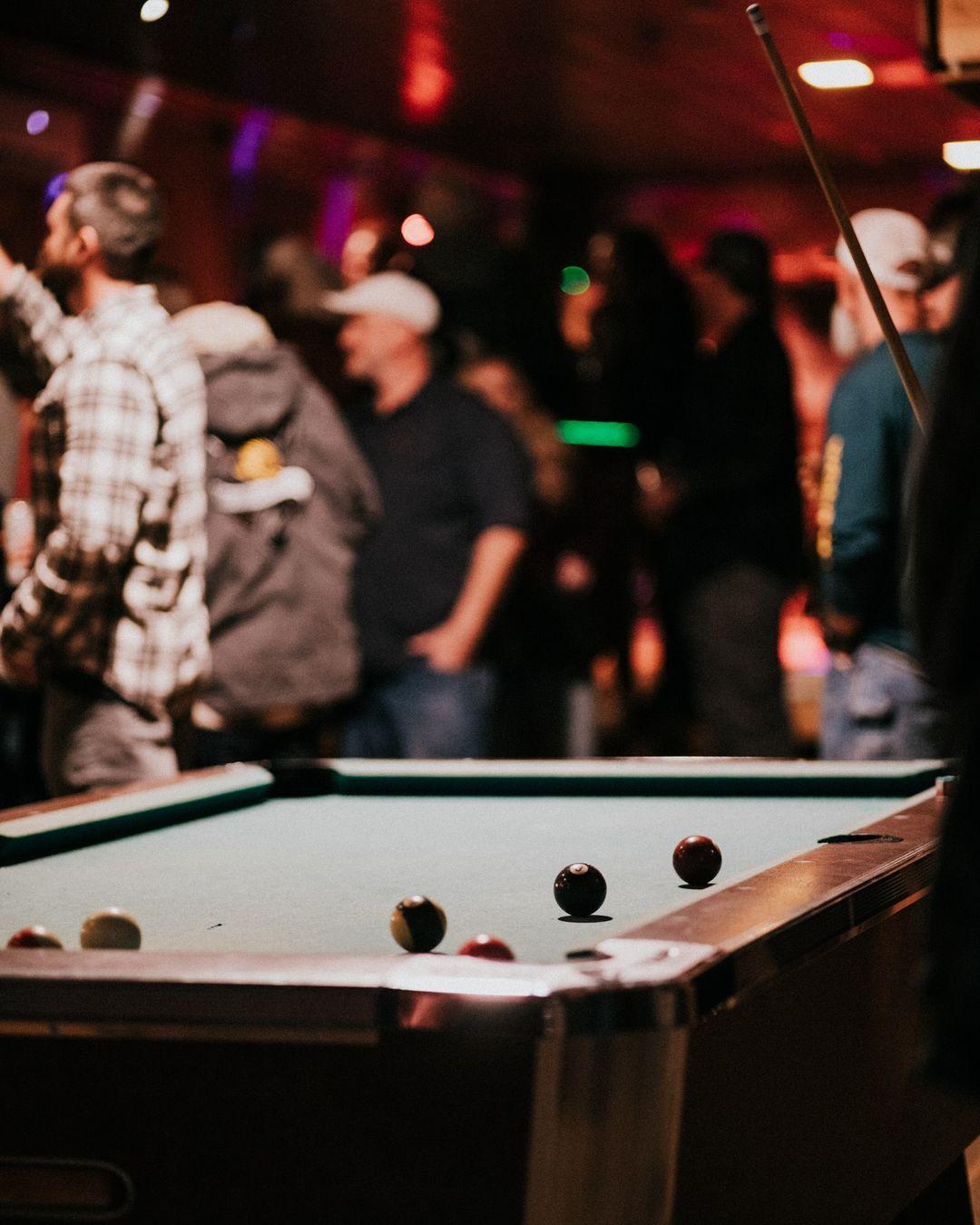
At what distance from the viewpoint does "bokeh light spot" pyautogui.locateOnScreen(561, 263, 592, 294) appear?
9.40 meters

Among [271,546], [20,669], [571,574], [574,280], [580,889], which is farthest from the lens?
[574,280]

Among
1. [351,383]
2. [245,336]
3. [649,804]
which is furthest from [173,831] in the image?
[351,383]

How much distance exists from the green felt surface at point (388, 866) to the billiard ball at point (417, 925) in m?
0.08

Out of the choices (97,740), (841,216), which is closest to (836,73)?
(97,740)

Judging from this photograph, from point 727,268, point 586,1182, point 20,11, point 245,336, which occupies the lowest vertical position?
point 586,1182

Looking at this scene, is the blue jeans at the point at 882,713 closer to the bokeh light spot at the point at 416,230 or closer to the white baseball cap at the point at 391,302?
the white baseball cap at the point at 391,302

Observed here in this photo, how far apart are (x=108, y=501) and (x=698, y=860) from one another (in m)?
1.51

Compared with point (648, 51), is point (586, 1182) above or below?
below

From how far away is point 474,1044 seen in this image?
1.36 m

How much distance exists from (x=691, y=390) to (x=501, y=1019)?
409 cm

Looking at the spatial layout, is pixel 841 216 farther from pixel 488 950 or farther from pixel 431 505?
pixel 431 505

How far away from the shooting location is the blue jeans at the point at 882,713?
3.69 meters

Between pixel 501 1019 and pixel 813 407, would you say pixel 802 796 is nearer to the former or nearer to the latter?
pixel 501 1019

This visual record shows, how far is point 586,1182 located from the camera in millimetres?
1335
